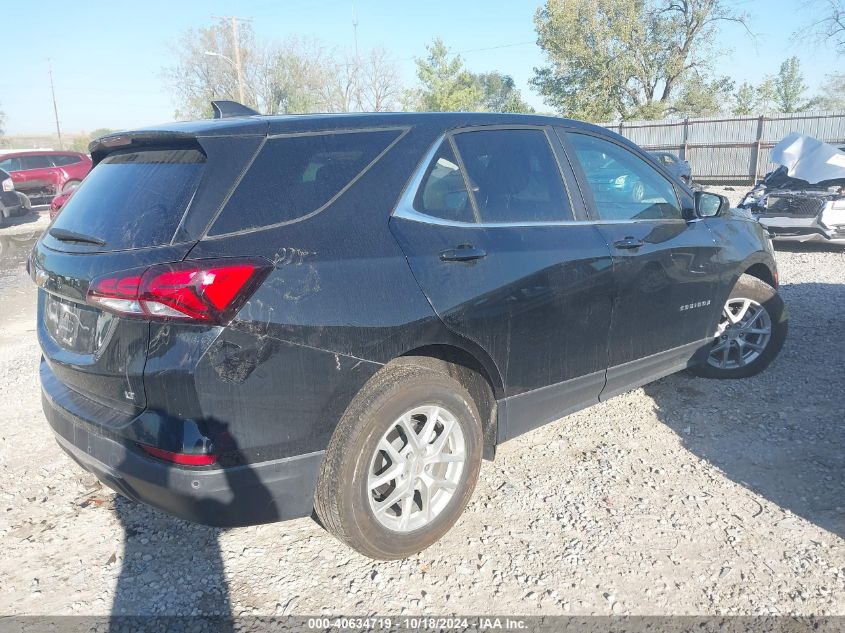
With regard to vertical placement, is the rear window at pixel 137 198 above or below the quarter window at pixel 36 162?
above

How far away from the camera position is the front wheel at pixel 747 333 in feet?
15.0

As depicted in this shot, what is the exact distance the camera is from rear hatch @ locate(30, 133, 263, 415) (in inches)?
88.6

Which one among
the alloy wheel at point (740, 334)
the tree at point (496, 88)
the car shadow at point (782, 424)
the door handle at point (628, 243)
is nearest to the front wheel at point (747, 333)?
the alloy wheel at point (740, 334)

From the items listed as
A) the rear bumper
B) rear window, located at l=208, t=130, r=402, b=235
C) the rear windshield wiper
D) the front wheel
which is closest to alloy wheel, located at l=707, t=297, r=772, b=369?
the front wheel

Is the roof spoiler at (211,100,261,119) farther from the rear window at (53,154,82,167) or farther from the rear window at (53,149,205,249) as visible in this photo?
the rear window at (53,154,82,167)

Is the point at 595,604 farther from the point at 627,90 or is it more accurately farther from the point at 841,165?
the point at 627,90

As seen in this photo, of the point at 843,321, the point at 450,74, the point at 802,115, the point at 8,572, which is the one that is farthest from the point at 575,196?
the point at 450,74

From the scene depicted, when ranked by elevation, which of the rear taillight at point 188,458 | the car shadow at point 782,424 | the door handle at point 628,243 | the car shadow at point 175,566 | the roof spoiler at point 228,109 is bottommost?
the car shadow at point 175,566

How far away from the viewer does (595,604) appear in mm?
2531

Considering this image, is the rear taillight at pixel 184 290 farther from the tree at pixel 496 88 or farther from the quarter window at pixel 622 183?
the tree at pixel 496 88

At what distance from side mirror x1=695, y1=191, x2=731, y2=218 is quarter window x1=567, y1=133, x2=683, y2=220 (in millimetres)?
137

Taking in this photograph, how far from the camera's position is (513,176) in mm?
3232

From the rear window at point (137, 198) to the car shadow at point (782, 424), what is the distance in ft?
9.93

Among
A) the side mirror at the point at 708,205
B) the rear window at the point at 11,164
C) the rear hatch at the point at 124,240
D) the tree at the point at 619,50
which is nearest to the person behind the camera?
the rear hatch at the point at 124,240
